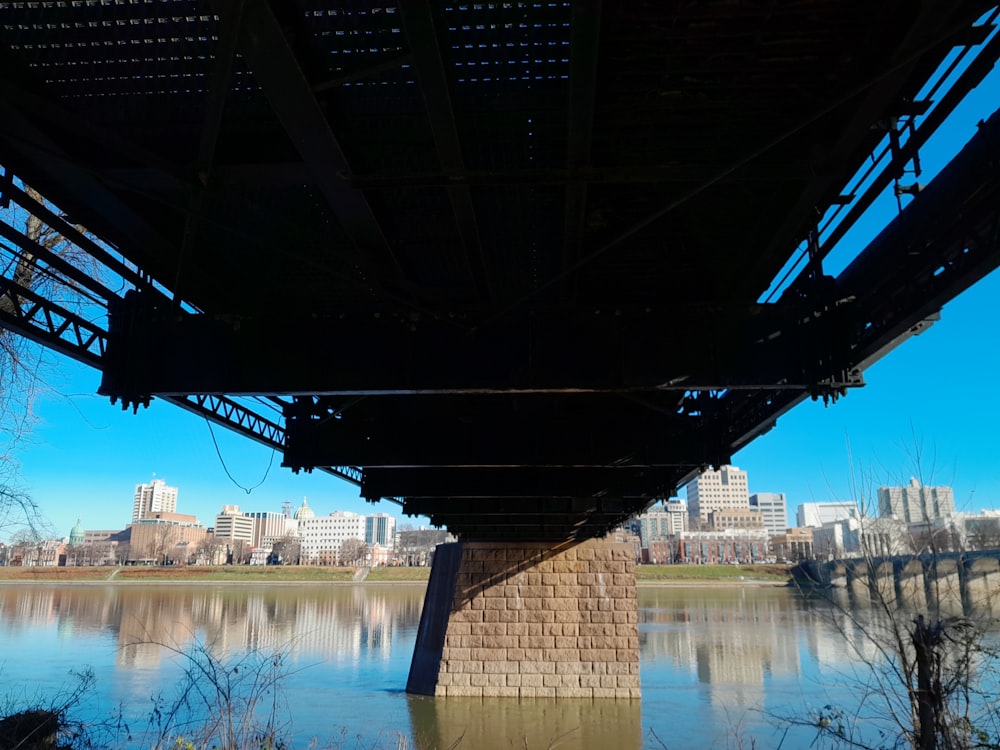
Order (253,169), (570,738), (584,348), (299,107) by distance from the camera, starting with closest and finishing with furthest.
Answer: (299,107) < (253,169) < (584,348) < (570,738)

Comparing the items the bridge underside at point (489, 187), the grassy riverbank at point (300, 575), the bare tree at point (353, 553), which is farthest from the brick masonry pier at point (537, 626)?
the bare tree at point (353, 553)

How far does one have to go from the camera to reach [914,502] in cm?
1027

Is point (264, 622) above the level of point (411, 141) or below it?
below

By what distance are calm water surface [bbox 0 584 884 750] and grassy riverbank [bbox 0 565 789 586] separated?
4359 cm

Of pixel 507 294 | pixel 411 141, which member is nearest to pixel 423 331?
pixel 507 294

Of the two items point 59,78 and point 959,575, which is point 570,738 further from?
point 59,78

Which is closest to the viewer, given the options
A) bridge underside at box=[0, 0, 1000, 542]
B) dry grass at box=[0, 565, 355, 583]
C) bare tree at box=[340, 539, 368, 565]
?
bridge underside at box=[0, 0, 1000, 542]

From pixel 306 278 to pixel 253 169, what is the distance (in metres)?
3.01

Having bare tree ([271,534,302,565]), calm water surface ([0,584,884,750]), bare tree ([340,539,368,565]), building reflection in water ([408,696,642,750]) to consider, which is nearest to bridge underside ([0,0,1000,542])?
calm water surface ([0,584,884,750])

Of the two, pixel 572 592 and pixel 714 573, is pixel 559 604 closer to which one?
pixel 572 592

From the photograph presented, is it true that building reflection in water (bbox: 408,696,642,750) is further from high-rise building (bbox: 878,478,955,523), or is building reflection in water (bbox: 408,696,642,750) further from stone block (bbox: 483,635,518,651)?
high-rise building (bbox: 878,478,955,523)

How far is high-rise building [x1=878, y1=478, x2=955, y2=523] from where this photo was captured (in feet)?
33.0

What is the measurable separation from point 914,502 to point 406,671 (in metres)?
34.0

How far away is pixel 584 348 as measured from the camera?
9.48m
